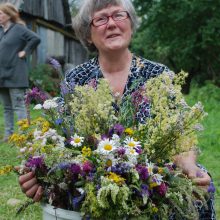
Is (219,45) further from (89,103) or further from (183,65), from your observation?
(89,103)

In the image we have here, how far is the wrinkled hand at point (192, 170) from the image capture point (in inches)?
76.7

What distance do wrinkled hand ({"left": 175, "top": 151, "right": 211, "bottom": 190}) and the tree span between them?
14.8 meters

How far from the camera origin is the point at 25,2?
45.5ft

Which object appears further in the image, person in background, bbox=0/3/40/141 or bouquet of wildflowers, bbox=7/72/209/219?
person in background, bbox=0/3/40/141

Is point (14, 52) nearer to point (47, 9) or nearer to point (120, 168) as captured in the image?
point (120, 168)

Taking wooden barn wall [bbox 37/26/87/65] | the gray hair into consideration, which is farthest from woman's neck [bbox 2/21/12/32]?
wooden barn wall [bbox 37/26/87/65]

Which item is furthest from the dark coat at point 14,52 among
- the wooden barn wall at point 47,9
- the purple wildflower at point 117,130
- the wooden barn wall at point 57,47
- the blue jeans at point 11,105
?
the wooden barn wall at point 57,47

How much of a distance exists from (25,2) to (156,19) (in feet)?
19.5

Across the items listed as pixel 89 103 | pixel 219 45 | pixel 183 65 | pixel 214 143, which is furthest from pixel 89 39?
pixel 183 65

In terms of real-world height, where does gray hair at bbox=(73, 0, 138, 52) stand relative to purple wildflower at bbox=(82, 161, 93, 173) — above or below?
above

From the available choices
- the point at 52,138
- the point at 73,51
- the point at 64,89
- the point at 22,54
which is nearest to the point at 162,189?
the point at 52,138

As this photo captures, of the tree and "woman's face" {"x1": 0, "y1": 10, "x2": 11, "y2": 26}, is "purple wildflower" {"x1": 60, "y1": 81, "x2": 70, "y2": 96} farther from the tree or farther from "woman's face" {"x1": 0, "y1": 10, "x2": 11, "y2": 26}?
the tree

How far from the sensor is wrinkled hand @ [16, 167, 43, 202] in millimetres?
1826

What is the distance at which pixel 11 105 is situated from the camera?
21.6ft
